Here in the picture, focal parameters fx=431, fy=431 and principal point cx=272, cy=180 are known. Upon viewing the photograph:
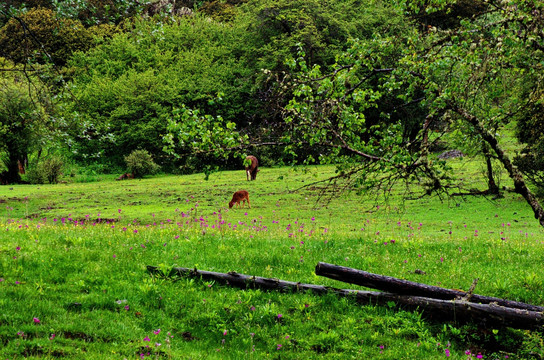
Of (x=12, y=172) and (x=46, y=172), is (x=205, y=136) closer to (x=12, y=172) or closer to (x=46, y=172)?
(x=46, y=172)

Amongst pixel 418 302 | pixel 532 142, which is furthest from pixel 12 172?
pixel 418 302

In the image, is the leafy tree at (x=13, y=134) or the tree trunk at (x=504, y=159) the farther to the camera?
the leafy tree at (x=13, y=134)

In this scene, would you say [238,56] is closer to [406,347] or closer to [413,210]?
[413,210]

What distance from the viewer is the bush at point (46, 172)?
1988 inches

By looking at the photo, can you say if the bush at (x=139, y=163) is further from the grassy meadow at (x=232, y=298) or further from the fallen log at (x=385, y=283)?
the fallen log at (x=385, y=283)

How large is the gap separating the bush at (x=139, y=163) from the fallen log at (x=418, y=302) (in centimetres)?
4781

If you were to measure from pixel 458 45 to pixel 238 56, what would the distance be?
240 feet

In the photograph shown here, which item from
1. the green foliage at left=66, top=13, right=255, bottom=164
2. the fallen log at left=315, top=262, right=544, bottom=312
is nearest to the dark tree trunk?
the green foliage at left=66, top=13, right=255, bottom=164

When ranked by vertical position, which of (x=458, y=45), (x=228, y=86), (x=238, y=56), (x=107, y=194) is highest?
(x=238, y=56)

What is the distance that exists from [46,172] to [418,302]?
51614mm

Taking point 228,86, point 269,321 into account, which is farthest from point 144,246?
point 228,86

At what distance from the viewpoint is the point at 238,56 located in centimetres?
7912

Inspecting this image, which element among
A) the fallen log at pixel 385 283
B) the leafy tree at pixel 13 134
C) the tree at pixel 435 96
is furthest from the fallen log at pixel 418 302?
the leafy tree at pixel 13 134

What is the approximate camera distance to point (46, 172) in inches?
1992
